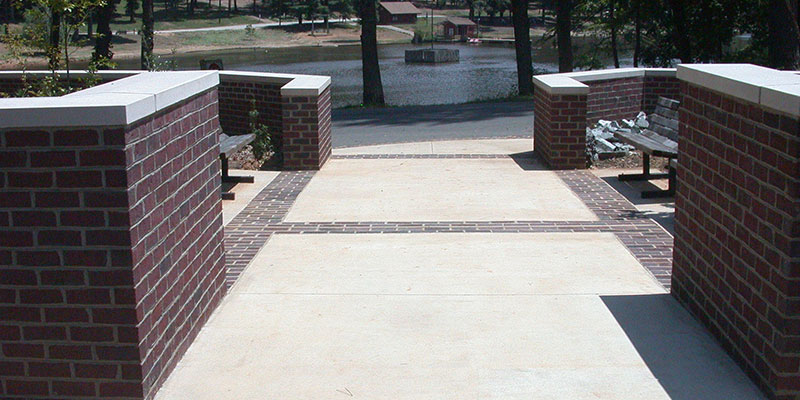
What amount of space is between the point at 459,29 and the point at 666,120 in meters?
104

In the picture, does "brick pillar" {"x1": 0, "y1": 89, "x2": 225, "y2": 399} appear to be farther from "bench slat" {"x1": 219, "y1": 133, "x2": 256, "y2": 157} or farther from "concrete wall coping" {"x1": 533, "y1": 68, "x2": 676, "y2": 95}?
"concrete wall coping" {"x1": 533, "y1": 68, "x2": 676, "y2": 95}

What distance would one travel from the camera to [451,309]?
6012mm

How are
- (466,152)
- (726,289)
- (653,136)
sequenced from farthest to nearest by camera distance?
1. (466,152)
2. (653,136)
3. (726,289)

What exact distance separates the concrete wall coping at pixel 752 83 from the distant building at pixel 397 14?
12568 cm

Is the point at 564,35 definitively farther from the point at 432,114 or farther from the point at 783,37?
the point at 783,37

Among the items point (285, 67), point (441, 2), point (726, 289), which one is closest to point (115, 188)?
point (726, 289)

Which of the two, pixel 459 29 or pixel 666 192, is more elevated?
pixel 459 29

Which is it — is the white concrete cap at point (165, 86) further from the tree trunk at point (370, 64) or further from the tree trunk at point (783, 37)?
the tree trunk at point (370, 64)

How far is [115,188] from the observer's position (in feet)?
13.9

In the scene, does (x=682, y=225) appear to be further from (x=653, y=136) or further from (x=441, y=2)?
(x=441, y=2)

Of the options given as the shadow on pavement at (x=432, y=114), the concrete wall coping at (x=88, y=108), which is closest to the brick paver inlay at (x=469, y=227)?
the concrete wall coping at (x=88, y=108)

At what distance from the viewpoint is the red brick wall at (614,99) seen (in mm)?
13187

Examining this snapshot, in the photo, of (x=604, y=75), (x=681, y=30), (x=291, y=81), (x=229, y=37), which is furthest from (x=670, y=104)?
(x=229, y=37)

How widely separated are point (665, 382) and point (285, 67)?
63067mm
